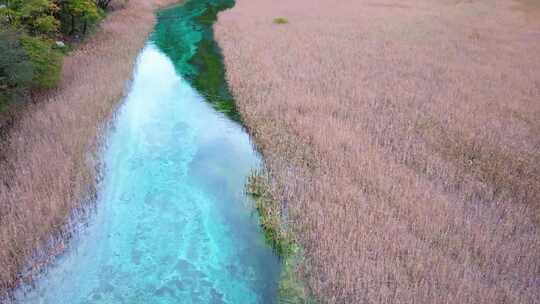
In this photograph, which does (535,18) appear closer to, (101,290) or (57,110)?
(57,110)

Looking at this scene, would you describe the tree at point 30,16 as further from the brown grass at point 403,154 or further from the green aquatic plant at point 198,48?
the brown grass at point 403,154

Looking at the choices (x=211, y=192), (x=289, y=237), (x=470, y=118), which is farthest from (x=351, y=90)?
(x=289, y=237)

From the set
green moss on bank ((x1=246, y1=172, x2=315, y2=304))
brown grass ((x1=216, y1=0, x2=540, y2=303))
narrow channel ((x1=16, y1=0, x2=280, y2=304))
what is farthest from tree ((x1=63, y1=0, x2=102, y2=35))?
green moss on bank ((x1=246, y1=172, x2=315, y2=304))

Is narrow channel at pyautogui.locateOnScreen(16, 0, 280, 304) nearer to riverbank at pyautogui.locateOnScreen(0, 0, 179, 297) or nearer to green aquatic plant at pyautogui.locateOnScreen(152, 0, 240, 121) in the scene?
green aquatic plant at pyautogui.locateOnScreen(152, 0, 240, 121)

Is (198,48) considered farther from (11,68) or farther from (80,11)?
(11,68)

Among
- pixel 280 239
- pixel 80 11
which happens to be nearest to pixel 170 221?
pixel 280 239

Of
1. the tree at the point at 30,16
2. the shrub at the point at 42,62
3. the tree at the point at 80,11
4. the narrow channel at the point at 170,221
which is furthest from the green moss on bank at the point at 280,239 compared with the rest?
the tree at the point at 80,11
